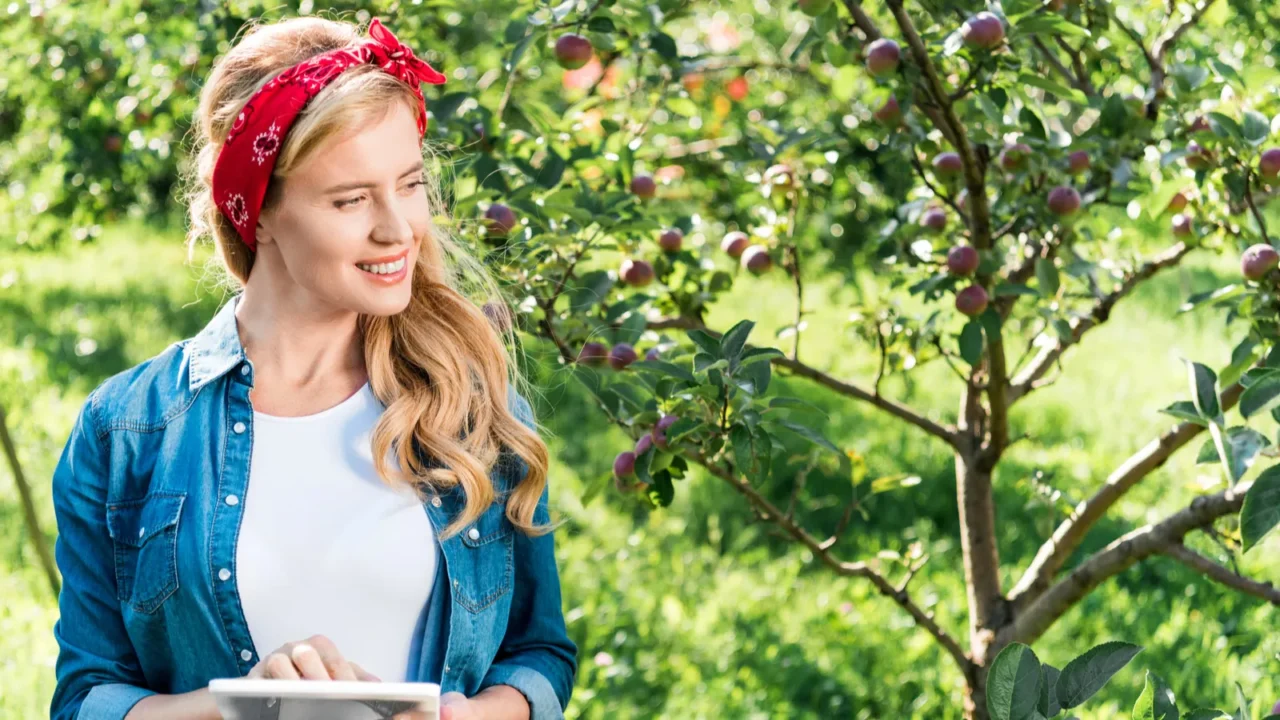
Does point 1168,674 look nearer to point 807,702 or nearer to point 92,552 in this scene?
point 807,702

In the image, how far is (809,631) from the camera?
3.52m

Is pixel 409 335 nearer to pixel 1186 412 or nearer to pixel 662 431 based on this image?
pixel 662 431

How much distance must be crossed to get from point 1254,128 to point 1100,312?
474 mm

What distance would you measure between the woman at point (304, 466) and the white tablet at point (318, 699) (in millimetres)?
86

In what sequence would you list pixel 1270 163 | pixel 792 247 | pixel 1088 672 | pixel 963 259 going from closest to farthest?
pixel 1088 672 → pixel 1270 163 → pixel 963 259 → pixel 792 247

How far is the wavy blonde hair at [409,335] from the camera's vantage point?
4.50 feet

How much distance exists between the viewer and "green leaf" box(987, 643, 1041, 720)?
1.21 meters

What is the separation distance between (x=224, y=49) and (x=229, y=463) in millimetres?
1300

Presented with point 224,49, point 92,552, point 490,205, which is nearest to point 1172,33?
point 490,205

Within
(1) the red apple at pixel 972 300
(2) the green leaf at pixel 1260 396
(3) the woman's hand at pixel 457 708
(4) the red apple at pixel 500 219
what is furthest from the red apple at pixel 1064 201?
(3) the woman's hand at pixel 457 708

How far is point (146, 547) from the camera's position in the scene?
4.42ft

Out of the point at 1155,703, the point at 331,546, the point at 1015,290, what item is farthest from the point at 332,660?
the point at 1015,290

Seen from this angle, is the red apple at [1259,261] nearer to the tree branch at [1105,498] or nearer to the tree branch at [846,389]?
the tree branch at [1105,498]

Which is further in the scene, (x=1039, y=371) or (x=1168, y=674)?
(x=1168, y=674)
